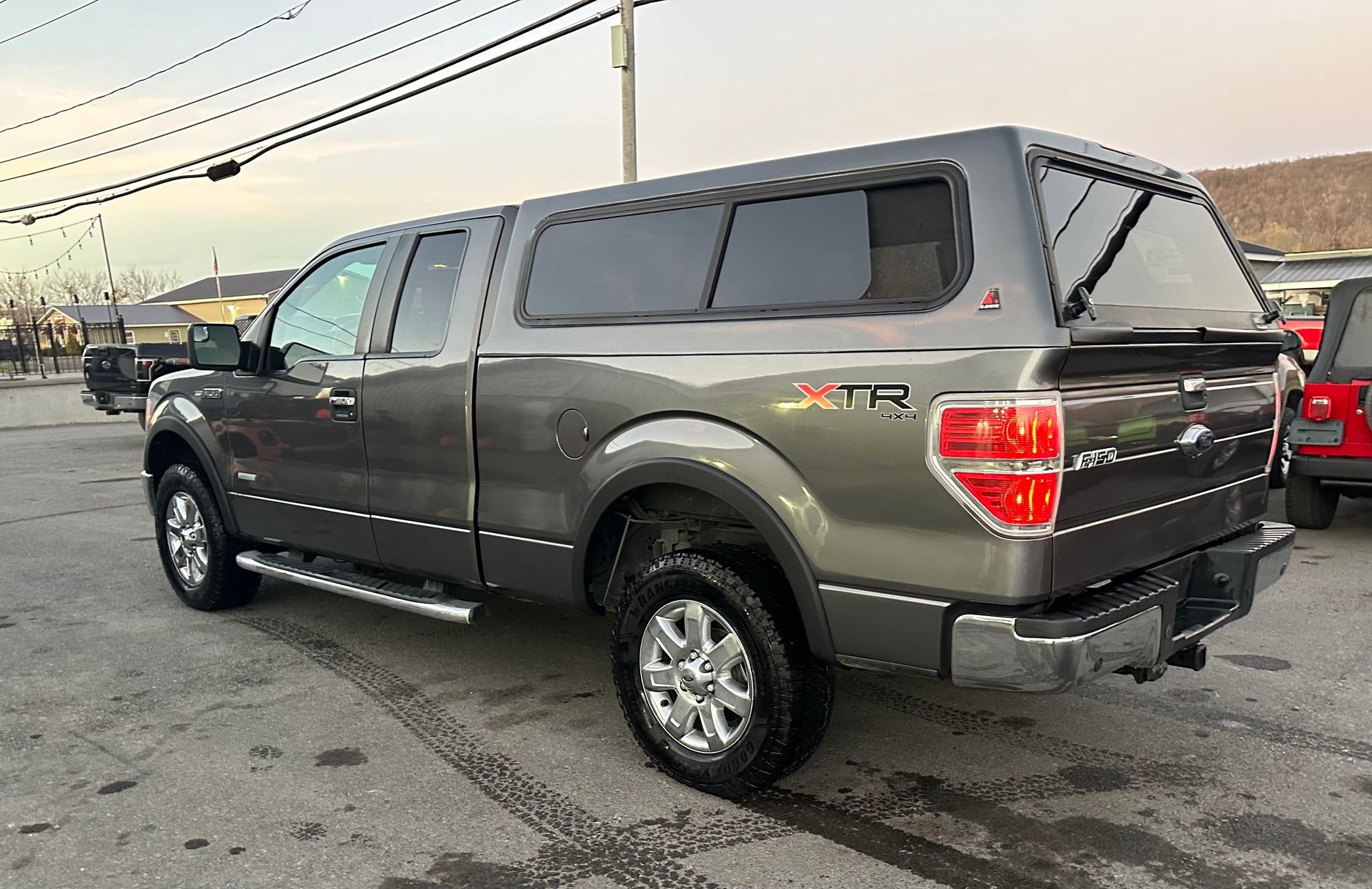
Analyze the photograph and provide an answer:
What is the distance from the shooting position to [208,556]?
5.95m

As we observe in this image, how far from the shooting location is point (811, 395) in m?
3.22

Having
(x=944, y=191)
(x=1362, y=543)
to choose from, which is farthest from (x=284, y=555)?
(x=1362, y=543)

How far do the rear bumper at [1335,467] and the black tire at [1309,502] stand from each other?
10.7 inches

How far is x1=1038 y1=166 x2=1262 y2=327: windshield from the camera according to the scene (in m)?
3.17

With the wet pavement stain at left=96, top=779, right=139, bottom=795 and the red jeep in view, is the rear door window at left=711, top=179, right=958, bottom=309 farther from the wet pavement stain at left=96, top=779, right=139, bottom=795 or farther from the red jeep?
the red jeep

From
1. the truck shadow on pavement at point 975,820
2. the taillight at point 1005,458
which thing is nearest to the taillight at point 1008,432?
the taillight at point 1005,458

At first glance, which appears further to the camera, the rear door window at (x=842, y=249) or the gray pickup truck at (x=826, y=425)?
the rear door window at (x=842, y=249)

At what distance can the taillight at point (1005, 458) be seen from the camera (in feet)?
9.29

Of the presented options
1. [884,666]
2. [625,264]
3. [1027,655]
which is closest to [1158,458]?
[1027,655]

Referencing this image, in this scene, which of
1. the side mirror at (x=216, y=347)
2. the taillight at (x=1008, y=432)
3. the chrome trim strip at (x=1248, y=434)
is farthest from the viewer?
the side mirror at (x=216, y=347)

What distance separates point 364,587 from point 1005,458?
3.20 meters

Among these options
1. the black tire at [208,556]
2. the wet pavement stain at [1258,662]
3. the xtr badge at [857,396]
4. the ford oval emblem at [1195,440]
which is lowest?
the wet pavement stain at [1258,662]

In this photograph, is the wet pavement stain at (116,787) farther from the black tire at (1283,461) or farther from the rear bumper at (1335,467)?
the rear bumper at (1335,467)

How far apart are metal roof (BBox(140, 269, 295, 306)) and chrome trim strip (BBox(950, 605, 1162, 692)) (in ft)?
286
